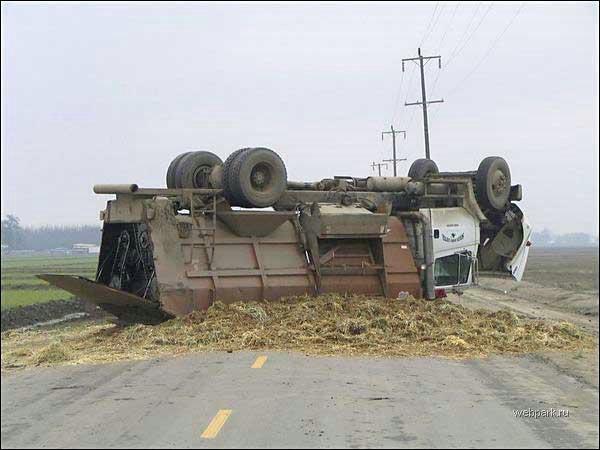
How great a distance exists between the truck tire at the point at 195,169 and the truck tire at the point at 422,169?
464 cm

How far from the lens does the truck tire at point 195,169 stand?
14748 mm

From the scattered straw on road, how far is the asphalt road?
0.65m

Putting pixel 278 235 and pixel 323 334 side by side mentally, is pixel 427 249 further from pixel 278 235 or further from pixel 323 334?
pixel 323 334

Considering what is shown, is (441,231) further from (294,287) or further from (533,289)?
(533,289)

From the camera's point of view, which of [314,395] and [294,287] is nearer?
[314,395]

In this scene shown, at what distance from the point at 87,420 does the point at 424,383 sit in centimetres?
369

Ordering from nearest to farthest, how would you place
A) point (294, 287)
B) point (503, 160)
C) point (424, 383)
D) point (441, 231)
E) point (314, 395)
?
point (314, 395)
point (424, 383)
point (294, 287)
point (441, 231)
point (503, 160)

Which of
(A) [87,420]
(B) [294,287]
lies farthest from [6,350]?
(A) [87,420]

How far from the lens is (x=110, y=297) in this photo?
12.1 meters

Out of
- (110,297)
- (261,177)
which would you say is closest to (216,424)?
(110,297)

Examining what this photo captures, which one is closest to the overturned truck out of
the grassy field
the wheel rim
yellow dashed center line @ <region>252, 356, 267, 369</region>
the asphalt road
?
the wheel rim

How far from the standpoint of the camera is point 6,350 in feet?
38.9

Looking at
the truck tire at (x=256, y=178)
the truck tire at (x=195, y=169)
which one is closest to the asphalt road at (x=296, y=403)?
the truck tire at (x=256, y=178)

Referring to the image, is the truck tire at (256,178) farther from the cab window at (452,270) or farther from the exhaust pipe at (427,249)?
the cab window at (452,270)
